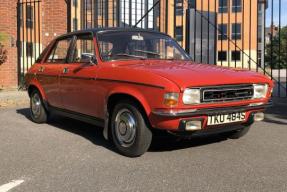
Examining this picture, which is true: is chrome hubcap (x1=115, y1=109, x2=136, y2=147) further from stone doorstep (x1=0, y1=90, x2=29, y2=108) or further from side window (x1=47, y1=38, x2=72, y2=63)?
stone doorstep (x1=0, y1=90, x2=29, y2=108)

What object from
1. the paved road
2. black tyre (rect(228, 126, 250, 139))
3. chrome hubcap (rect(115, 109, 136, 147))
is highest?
chrome hubcap (rect(115, 109, 136, 147))

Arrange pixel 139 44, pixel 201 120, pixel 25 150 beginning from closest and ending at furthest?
1. pixel 201 120
2. pixel 25 150
3. pixel 139 44

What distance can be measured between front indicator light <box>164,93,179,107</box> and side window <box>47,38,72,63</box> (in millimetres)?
2591

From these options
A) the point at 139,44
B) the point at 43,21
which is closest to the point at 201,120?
the point at 139,44

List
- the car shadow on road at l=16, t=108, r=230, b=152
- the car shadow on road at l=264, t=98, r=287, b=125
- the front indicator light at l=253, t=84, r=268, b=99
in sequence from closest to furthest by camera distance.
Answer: the front indicator light at l=253, t=84, r=268, b=99, the car shadow on road at l=16, t=108, r=230, b=152, the car shadow on road at l=264, t=98, r=287, b=125

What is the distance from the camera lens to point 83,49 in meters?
6.63

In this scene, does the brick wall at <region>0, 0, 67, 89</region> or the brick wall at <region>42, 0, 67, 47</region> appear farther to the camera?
the brick wall at <region>42, 0, 67, 47</region>

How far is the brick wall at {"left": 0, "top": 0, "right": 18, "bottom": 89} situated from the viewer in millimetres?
13414

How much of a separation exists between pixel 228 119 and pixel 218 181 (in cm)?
103

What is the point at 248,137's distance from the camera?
21.8 feet

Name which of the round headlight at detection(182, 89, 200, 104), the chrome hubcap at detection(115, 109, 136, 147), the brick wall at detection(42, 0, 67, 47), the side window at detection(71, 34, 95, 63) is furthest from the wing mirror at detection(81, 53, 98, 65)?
the brick wall at detection(42, 0, 67, 47)

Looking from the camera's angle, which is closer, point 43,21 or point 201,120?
point 201,120

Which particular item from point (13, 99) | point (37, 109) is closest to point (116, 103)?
point (37, 109)

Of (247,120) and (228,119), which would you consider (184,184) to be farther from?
(247,120)
